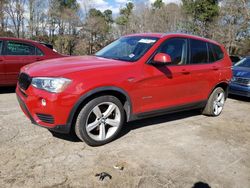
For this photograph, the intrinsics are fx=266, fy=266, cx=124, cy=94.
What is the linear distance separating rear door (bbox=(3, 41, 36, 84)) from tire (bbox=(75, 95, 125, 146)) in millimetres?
3998

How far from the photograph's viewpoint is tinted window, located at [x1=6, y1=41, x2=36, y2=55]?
6988 millimetres

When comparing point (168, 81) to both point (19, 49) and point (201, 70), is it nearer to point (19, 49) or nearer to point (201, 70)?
point (201, 70)

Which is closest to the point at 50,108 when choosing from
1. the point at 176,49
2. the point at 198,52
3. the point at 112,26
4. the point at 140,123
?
the point at 140,123

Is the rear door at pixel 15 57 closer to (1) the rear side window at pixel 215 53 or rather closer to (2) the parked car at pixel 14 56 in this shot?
(2) the parked car at pixel 14 56

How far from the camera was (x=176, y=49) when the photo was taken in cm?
482

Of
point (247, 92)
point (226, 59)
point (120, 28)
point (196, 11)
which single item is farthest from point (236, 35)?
point (226, 59)

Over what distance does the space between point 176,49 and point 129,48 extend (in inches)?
34.1

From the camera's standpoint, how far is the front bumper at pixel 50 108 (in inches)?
137

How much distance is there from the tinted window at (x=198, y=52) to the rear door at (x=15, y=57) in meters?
4.34

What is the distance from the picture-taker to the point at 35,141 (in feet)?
13.0

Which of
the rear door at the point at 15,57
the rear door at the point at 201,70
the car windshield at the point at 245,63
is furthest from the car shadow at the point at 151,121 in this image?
the car windshield at the point at 245,63

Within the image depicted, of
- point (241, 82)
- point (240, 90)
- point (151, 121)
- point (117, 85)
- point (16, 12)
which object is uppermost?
point (16, 12)

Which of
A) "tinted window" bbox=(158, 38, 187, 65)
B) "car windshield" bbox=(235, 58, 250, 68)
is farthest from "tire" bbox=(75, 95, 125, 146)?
"car windshield" bbox=(235, 58, 250, 68)

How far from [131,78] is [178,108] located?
4.61ft
